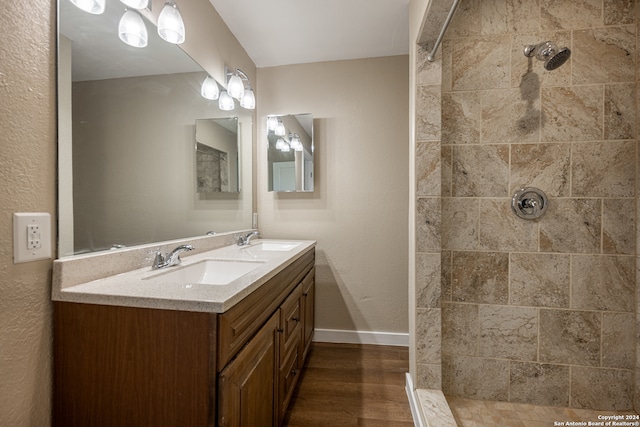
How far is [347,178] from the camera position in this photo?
2.21 metres

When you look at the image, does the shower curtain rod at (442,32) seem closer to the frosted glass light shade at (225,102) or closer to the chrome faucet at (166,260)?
the frosted glass light shade at (225,102)

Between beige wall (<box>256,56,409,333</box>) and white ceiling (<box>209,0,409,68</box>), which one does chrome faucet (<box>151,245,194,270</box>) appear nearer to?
beige wall (<box>256,56,409,333</box>)

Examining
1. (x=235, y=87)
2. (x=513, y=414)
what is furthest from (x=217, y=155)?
(x=513, y=414)

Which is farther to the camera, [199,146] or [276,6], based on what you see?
[276,6]

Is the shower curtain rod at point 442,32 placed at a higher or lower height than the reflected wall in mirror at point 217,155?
higher

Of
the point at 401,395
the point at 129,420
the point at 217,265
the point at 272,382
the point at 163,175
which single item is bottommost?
the point at 401,395

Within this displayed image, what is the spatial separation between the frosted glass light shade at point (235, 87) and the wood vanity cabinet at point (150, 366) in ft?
4.93

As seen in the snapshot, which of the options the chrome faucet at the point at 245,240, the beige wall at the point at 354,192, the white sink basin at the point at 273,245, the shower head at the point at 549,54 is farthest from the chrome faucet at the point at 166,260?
the shower head at the point at 549,54

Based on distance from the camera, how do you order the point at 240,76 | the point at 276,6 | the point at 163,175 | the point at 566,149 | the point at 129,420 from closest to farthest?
the point at 129,420 → the point at 163,175 → the point at 566,149 → the point at 276,6 → the point at 240,76

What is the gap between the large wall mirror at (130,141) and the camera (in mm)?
896

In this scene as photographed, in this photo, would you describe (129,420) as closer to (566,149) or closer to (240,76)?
(240,76)

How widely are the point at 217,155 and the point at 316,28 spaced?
112 cm

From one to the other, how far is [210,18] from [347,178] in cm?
139

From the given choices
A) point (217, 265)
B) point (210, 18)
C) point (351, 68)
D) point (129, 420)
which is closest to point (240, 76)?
point (210, 18)
